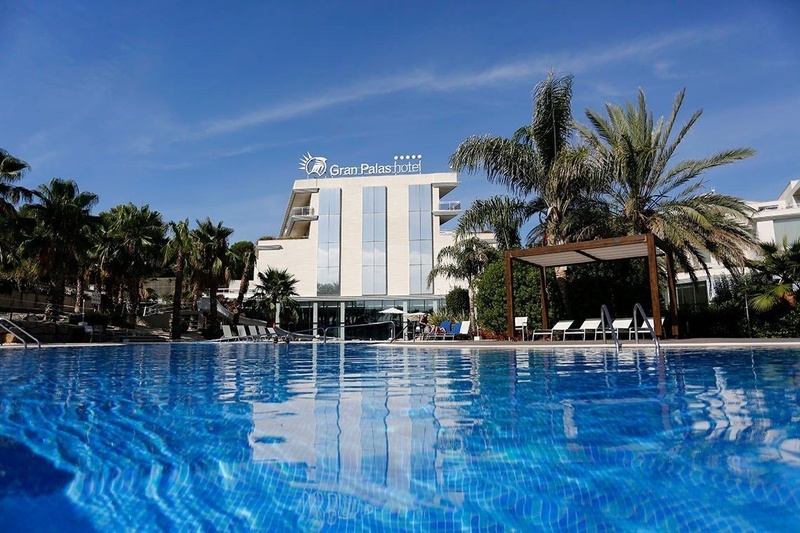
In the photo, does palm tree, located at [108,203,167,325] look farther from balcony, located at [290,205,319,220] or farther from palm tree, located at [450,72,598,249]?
palm tree, located at [450,72,598,249]

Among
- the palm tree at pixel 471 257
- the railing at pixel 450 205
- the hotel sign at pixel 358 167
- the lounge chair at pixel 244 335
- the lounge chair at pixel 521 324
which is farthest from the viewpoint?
the hotel sign at pixel 358 167

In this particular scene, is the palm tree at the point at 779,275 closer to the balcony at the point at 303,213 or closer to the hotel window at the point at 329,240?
the hotel window at the point at 329,240

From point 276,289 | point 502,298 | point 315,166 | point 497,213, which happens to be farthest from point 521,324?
point 315,166

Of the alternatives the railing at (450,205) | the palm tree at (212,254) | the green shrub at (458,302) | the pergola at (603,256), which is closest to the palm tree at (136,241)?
the palm tree at (212,254)

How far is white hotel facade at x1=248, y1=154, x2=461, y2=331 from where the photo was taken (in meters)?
40.4

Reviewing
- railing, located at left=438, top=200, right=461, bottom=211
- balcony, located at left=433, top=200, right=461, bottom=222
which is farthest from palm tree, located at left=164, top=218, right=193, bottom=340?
railing, located at left=438, top=200, right=461, bottom=211

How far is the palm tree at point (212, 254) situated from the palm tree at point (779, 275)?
27138 mm

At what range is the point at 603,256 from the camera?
17938 mm

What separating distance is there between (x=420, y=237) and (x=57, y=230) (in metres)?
23.0

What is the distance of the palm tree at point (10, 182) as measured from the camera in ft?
74.4

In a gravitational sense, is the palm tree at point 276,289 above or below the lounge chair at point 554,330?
above

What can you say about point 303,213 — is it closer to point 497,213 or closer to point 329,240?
point 329,240

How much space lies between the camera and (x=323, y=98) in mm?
20234

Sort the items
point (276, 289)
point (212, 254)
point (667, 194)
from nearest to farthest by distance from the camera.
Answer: point (667, 194) < point (212, 254) < point (276, 289)
